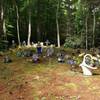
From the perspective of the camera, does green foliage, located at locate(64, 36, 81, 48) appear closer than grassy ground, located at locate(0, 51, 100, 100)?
No

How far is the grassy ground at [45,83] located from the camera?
15.0m

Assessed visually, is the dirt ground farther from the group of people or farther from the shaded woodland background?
the shaded woodland background

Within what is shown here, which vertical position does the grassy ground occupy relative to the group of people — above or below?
below

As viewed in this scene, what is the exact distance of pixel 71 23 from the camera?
165 ft

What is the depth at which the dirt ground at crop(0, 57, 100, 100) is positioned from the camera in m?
15.0

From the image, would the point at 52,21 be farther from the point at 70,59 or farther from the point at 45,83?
the point at 45,83

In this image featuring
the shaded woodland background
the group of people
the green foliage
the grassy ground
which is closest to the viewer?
the grassy ground

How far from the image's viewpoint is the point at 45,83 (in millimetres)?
17109

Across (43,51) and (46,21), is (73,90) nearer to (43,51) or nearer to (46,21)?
(43,51)

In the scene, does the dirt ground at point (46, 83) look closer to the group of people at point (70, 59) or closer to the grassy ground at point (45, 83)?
the grassy ground at point (45, 83)

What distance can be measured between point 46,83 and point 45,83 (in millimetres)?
65

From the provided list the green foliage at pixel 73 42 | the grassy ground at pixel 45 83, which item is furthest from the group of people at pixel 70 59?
the green foliage at pixel 73 42

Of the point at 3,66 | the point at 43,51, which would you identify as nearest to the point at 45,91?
the point at 3,66

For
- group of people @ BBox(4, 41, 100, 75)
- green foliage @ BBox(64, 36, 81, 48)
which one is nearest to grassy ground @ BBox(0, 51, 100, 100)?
group of people @ BBox(4, 41, 100, 75)
